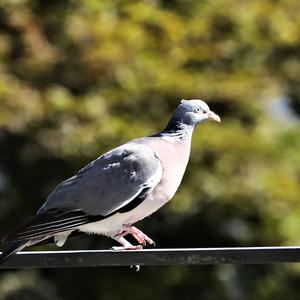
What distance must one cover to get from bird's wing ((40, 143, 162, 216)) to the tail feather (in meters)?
0.48

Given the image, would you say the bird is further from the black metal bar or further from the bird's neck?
the black metal bar

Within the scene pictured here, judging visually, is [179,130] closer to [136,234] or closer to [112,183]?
[112,183]

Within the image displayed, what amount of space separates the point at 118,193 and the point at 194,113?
79 cm

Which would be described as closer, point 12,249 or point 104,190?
point 12,249

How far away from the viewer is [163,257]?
4375mm

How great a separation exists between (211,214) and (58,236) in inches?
195

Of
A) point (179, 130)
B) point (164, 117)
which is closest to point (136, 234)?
point (179, 130)

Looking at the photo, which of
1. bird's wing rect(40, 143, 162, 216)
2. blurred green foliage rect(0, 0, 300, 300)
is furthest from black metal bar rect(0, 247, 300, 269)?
blurred green foliage rect(0, 0, 300, 300)

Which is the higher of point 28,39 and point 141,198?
point 141,198

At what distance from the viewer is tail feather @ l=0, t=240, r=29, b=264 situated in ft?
16.1

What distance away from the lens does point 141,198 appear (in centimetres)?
576

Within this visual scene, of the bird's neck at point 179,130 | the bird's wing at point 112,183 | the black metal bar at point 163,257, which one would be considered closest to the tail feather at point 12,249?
the black metal bar at point 163,257

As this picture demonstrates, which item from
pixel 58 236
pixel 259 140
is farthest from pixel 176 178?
Result: pixel 259 140

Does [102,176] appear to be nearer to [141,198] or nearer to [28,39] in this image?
[141,198]
